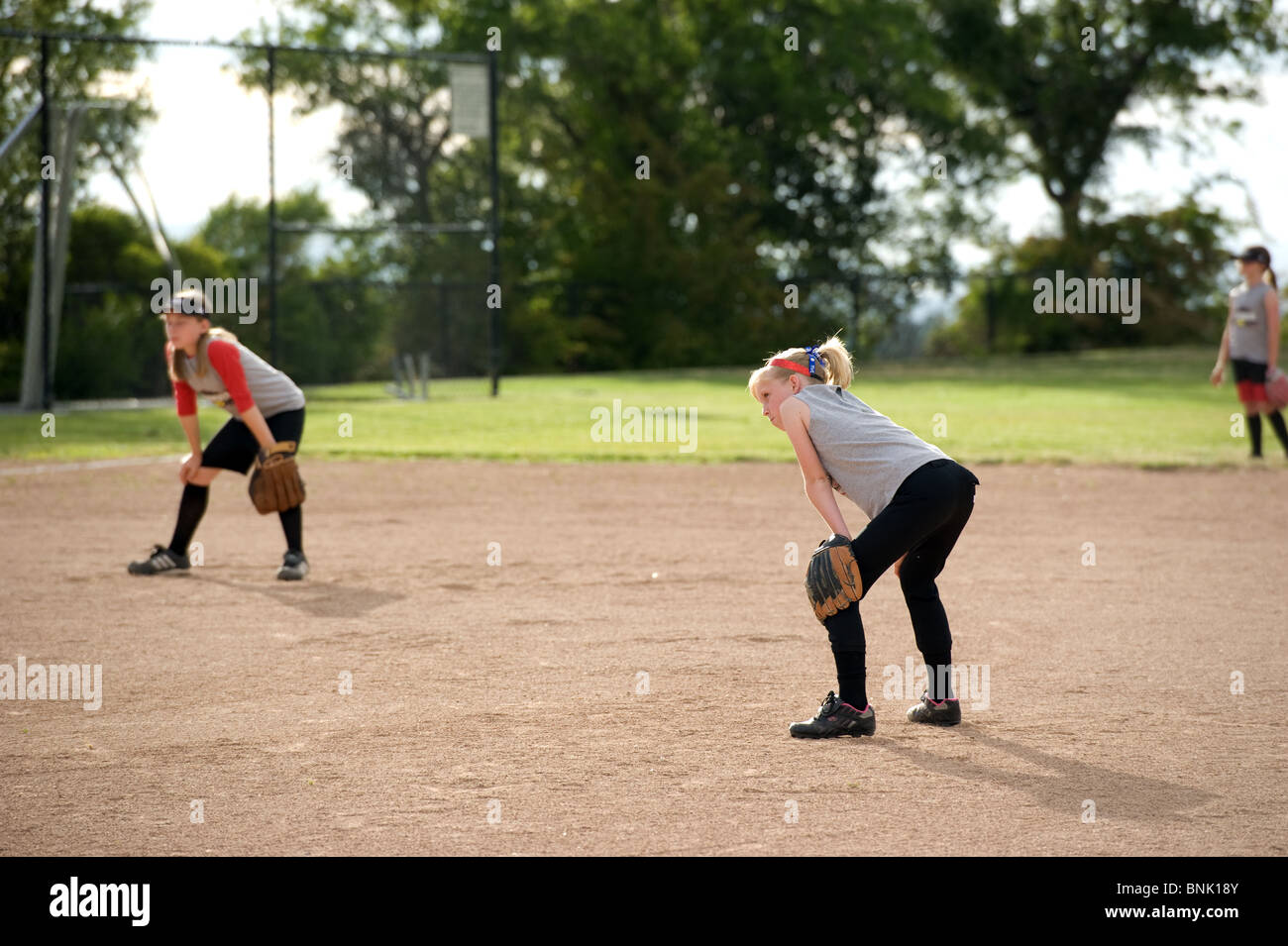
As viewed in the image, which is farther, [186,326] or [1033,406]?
[1033,406]

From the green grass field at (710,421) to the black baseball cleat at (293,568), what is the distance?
6.74 m

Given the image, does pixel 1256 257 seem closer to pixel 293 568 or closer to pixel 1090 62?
pixel 293 568

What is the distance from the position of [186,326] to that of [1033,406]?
53.2ft

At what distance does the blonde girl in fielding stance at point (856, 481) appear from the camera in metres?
5.30

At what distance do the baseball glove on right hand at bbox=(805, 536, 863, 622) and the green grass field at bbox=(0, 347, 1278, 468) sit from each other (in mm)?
9957

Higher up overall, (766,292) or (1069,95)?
(1069,95)

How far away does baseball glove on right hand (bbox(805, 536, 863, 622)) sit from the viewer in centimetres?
527

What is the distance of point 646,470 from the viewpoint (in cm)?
1488

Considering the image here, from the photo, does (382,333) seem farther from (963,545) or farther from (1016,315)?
(963,545)

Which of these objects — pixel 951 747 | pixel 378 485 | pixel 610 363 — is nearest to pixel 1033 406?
pixel 378 485

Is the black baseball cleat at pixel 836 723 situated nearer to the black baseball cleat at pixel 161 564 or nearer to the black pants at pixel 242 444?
the black pants at pixel 242 444

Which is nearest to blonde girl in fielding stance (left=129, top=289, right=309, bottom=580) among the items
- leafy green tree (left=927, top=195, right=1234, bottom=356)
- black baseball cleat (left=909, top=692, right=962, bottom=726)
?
black baseball cleat (left=909, top=692, right=962, bottom=726)

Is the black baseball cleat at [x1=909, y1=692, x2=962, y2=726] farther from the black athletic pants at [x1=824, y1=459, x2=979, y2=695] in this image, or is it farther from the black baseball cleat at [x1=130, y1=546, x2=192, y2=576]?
the black baseball cleat at [x1=130, y1=546, x2=192, y2=576]

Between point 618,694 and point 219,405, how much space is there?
412 centimetres
